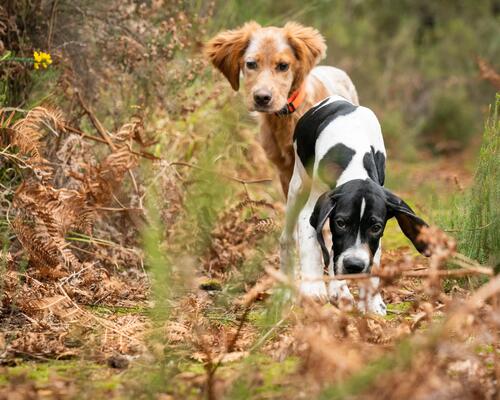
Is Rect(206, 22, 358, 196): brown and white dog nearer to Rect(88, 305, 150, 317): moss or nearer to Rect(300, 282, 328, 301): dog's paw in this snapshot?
Rect(300, 282, 328, 301): dog's paw

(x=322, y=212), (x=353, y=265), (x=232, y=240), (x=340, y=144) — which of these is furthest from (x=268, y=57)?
(x=353, y=265)

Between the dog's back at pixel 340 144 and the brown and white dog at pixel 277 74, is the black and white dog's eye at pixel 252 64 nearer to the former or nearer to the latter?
the brown and white dog at pixel 277 74

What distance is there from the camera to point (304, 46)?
554 centimetres

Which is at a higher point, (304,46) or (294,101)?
(304,46)

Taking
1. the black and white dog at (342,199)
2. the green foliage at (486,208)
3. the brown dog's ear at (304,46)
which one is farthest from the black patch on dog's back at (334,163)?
the brown dog's ear at (304,46)

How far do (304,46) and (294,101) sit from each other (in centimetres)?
42

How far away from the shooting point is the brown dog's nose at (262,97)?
507 centimetres

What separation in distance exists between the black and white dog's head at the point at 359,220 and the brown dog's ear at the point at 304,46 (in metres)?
1.95

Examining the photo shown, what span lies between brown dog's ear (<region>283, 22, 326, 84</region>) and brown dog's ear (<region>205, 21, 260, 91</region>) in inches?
11.3

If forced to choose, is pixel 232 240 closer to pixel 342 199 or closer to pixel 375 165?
pixel 375 165

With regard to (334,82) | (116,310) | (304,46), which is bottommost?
(116,310)

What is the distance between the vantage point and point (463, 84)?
13617 millimetres

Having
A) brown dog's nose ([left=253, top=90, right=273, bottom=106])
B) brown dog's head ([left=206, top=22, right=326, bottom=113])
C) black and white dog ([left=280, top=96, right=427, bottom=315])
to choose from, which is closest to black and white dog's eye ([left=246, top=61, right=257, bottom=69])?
brown dog's head ([left=206, top=22, right=326, bottom=113])

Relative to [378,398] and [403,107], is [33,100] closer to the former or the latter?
[378,398]
